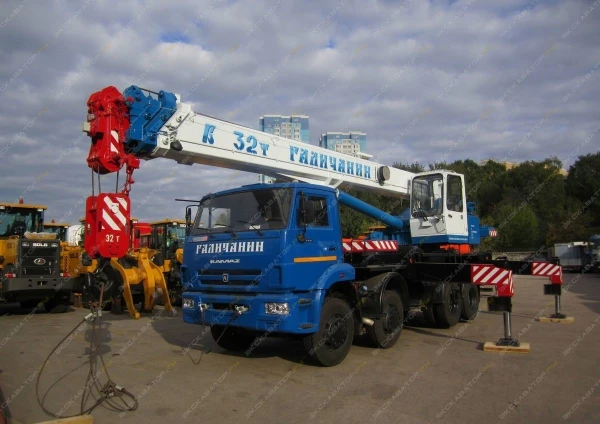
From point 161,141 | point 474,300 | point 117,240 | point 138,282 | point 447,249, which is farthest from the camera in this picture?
point 138,282

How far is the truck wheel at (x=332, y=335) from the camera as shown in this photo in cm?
660

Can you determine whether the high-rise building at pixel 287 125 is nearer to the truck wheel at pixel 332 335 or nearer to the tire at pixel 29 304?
the tire at pixel 29 304

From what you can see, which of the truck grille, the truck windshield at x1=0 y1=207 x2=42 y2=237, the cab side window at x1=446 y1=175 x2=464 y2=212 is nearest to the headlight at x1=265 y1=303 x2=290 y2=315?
the cab side window at x1=446 y1=175 x2=464 y2=212

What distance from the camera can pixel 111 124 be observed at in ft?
20.9

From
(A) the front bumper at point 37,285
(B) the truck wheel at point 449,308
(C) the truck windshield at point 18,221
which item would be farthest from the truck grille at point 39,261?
(B) the truck wheel at point 449,308

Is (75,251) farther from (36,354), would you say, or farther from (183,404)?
(183,404)

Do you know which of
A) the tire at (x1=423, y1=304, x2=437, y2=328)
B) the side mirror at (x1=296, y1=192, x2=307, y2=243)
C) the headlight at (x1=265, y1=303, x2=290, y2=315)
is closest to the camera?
the headlight at (x1=265, y1=303, x2=290, y2=315)

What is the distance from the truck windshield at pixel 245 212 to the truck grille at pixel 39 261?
767 centimetres

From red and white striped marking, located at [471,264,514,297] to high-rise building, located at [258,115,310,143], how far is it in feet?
62.9

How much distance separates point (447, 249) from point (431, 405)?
5585 millimetres

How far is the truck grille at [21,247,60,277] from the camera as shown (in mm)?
12664

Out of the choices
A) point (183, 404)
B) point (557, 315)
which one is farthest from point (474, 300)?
point (183, 404)

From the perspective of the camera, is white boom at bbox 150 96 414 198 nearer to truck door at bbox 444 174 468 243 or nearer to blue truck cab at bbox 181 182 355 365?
blue truck cab at bbox 181 182 355 365

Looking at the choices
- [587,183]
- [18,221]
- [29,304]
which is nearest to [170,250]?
[29,304]
